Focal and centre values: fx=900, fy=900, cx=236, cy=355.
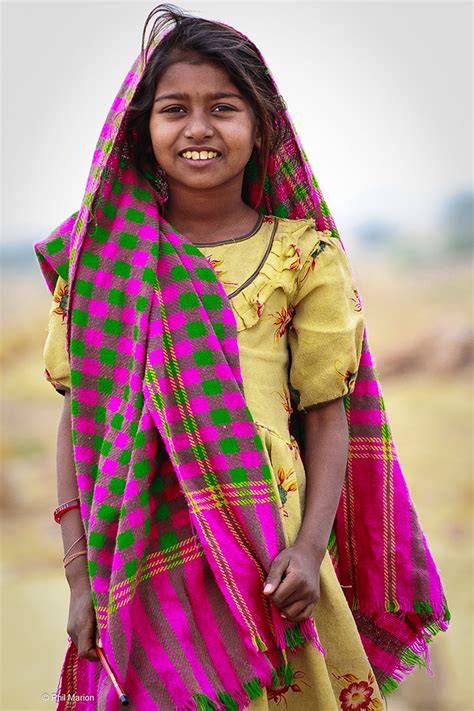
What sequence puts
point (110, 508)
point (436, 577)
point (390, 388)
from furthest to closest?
point (390, 388) → point (436, 577) → point (110, 508)

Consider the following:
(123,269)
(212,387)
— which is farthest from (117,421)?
(123,269)

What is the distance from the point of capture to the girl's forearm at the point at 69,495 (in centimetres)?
166

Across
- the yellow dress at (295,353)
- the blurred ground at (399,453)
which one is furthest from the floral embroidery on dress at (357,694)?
the blurred ground at (399,453)

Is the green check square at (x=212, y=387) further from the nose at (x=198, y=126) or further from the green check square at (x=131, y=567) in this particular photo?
the nose at (x=198, y=126)

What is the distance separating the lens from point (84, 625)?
1595mm

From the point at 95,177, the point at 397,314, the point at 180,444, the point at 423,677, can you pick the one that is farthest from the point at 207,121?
the point at 397,314

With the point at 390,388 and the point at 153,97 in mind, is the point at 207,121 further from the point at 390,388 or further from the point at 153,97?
the point at 390,388

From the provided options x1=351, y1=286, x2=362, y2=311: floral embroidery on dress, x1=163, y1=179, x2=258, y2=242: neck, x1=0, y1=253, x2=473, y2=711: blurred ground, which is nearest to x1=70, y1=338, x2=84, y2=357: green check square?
x1=163, y1=179, x2=258, y2=242: neck

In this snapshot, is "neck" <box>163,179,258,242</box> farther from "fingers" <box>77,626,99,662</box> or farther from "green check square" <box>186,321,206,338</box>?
"fingers" <box>77,626,99,662</box>

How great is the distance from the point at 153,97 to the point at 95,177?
0.65 ft

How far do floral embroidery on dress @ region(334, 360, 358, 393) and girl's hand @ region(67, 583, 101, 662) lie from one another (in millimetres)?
616

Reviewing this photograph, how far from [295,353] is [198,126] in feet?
1.56

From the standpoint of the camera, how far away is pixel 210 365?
5.28 feet

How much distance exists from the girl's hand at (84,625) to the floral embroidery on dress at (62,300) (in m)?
0.53
